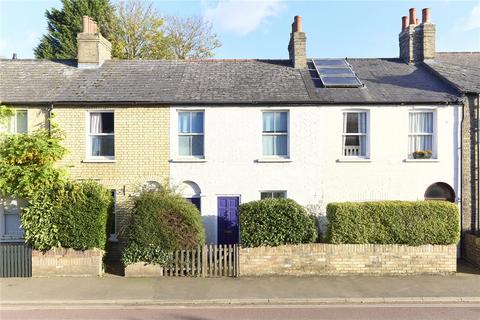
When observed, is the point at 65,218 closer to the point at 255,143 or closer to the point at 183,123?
the point at 183,123

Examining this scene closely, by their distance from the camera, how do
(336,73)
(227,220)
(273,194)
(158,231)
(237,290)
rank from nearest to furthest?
(237,290)
(158,231)
(227,220)
(273,194)
(336,73)

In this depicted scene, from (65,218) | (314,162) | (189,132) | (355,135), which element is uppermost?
(189,132)

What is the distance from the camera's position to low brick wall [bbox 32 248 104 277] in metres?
11.4

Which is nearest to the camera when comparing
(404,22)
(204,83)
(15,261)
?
(15,261)

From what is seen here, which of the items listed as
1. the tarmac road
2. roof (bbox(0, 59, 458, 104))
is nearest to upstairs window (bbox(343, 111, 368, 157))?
roof (bbox(0, 59, 458, 104))

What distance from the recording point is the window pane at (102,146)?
13719mm

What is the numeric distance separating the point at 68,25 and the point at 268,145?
24021 mm

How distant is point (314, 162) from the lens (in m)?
13.6

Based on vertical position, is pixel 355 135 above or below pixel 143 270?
above

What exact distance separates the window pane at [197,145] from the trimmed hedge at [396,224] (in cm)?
534

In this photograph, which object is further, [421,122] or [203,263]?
[421,122]

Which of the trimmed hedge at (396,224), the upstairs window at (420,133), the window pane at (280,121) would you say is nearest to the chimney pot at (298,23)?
the window pane at (280,121)

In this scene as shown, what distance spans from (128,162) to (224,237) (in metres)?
4.38

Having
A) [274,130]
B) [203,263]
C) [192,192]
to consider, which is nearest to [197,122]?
[192,192]
